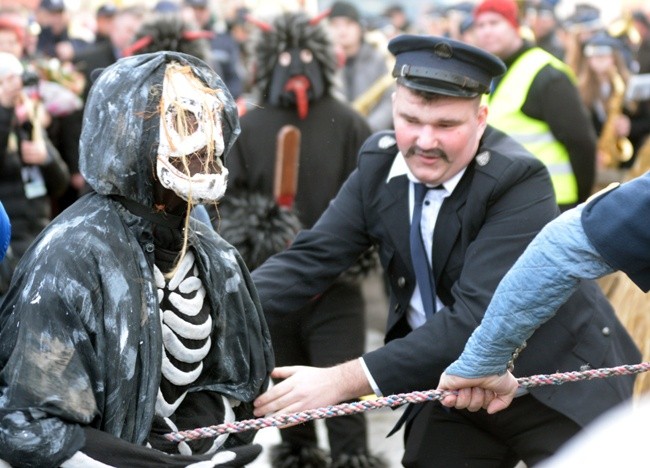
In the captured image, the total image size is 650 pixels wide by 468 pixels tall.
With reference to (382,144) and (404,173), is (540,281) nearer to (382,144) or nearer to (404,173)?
(404,173)

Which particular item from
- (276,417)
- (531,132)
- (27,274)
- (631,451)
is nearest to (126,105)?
(27,274)

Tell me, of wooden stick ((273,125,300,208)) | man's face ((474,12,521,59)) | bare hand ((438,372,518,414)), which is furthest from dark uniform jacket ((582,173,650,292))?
man's face ((474,12,521,59))

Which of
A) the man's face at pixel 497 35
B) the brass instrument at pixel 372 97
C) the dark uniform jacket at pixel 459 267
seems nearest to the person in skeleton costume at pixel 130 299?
the dark uniform jacket at pixel 459 267

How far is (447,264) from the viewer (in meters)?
3.92

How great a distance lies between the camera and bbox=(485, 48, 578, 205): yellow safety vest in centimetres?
613

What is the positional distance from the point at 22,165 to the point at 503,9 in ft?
9.19

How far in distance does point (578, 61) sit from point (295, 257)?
22.8 feet

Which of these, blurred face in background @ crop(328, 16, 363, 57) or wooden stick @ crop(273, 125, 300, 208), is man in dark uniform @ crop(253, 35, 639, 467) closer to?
wooden stick @ crop(273, 125, 300, 208)

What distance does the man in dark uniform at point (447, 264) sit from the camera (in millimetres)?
3750

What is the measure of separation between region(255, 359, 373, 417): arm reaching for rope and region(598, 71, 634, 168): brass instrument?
6.62 metres

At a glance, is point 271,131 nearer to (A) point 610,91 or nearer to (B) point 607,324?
(B) point 607,324

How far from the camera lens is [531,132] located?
6.25m

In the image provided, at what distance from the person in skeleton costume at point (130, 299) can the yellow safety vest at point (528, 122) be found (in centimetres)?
320

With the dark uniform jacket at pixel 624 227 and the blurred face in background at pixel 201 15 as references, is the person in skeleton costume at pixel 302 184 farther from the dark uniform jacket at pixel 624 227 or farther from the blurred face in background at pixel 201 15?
the blurred face in background at pixel 201 15
